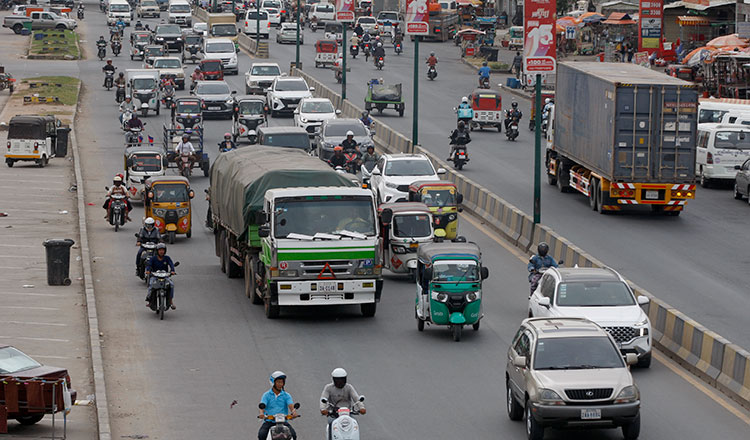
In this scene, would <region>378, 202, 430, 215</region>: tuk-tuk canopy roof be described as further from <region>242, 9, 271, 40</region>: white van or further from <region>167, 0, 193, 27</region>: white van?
<region>167, 0, 193, 27</region>: white van

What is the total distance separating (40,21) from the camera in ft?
352

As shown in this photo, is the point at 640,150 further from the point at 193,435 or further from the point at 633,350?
the point at 193,435

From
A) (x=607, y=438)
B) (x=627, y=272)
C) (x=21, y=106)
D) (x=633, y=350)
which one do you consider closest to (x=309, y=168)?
(x=627, y=272)

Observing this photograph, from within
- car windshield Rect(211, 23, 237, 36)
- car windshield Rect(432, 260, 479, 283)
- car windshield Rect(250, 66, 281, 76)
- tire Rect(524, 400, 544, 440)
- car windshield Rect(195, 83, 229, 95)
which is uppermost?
car windshield Rect(211, 23, 237, 36)

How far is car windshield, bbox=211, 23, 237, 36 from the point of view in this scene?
316 feet

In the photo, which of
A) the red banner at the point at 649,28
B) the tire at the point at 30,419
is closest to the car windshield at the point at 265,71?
the red banner at the point at 649,28

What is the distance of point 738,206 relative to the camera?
41000 mm

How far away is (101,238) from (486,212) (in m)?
10.6

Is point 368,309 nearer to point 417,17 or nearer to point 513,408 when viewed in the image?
point 513,408

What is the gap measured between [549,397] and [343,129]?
3185 centimetres

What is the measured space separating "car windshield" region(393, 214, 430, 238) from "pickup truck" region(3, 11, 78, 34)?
265 feet

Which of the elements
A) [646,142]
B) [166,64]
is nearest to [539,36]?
[646,142]

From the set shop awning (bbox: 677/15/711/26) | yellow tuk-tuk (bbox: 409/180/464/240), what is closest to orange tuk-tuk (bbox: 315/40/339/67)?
shop awning (bbox: 677/15/711/26)

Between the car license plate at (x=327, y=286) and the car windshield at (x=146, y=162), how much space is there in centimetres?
1807
